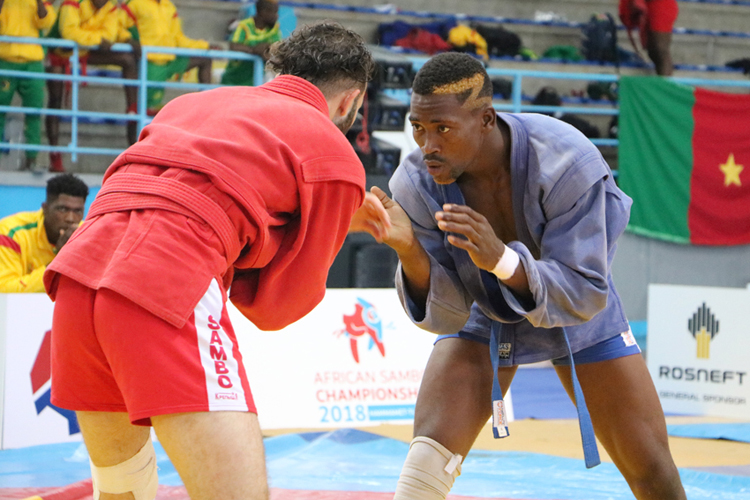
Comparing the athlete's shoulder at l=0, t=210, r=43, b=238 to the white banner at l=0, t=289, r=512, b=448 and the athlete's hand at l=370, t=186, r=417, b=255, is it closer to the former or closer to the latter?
the white banner at l=0, t=289, r=512, b=448

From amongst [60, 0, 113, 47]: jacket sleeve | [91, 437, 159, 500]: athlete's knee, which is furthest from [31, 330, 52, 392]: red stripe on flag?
[60, 0, 113, 47]: jacket sleeve

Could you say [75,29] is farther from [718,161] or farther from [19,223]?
[718,161]

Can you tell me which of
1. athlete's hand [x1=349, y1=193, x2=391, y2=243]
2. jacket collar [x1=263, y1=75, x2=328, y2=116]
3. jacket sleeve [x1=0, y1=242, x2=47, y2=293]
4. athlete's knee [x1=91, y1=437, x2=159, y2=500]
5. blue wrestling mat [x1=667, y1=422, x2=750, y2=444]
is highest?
jacket collar [x1=263, y1=75, x2=328, y2=116]

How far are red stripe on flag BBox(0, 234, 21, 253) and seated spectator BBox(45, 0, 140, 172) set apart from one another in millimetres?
2478

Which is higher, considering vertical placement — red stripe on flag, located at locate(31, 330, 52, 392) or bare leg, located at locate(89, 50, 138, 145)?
bare leg, located at locate(89, 50, 138, 145)

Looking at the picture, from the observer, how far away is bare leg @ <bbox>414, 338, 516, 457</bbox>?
8.88 ft

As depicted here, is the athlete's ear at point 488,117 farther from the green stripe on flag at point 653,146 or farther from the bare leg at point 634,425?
the green stripe on flag at point 653,146

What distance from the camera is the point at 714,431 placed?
5.71 meters

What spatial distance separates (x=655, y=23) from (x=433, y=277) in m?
8.82

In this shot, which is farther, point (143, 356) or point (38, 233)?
point (38, 233)

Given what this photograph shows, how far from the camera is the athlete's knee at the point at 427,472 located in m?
2.64

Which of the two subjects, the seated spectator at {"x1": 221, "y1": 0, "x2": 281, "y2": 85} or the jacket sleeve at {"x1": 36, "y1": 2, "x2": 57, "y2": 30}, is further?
the seated spectator at {"x1": 221, "y1": 0, "x2": 281, "y2": 85}

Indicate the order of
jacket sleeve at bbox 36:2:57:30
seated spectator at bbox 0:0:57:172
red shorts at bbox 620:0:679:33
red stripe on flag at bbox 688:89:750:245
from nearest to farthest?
seated spectator at bbox 0:0:57:172
jacket sleeve at bbox 36:2:57:30
red stripe on flag at bbox 688:89:750:245
red shorts at bbox 620:0:679:33

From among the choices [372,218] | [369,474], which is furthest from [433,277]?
[369,474]
